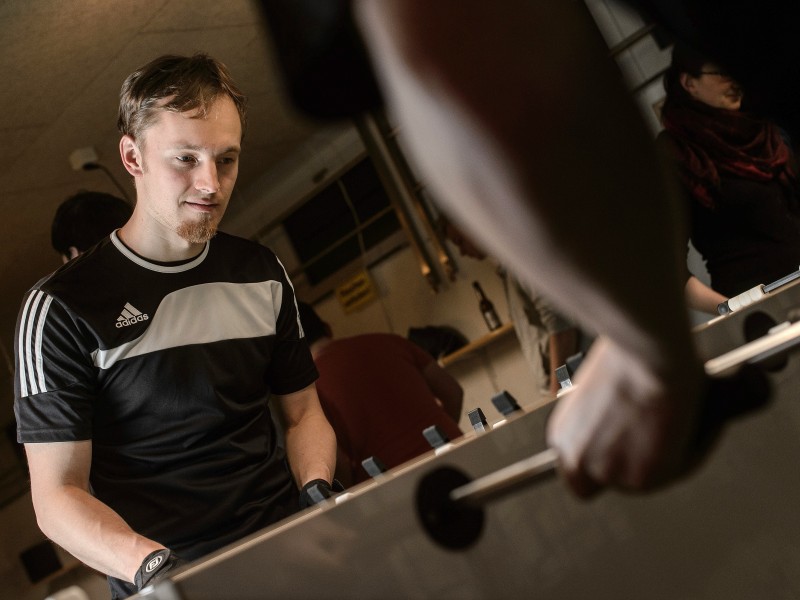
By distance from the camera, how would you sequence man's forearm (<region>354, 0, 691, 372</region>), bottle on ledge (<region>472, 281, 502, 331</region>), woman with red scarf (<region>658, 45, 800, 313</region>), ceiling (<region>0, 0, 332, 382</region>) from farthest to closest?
1. bottle on ledge (<region>472, 281, 502, 331</region>)
2. ceiling (<region>0, 0, 332, 382</region>)
3. woman with red scarf (<region>658, 45, 800, 313</region>)
4. man's forearm (<region>354, 0, 691, 372</region>)

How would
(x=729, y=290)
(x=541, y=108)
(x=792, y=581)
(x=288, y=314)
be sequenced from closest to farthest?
(x=541, y=108) < (x=792, y=581) < (x=288, y=314) < (x=729, y=290)

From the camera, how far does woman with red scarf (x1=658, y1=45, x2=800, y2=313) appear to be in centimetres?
218

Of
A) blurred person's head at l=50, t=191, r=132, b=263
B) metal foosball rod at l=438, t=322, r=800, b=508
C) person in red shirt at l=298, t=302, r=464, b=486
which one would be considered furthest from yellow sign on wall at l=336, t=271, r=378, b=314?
metal foosball rod at l=438, t=322, r=800, b=508

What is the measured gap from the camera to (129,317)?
4.79 feet

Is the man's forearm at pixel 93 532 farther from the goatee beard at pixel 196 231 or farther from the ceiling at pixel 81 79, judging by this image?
the ceiling at pixel 81 79

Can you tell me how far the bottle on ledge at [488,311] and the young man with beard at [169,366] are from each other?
2.68 meters

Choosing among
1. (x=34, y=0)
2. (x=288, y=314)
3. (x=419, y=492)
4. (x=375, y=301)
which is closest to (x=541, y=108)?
(x=419, y=492)

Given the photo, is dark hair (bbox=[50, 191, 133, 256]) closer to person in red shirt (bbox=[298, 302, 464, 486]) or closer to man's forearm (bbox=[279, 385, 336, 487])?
person in red shirt (bbox=[298, 302, 464, 486])

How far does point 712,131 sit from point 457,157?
2.19m

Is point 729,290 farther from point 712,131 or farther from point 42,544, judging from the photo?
point 42,544

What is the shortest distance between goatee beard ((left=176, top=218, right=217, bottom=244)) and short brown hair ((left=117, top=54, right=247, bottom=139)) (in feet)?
0.63

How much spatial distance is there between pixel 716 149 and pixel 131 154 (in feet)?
4.78

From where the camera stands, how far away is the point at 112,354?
1424 millimetres

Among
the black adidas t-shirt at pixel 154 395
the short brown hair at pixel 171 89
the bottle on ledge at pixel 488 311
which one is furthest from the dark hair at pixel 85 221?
the bottle on ledge at pixel 488 311
